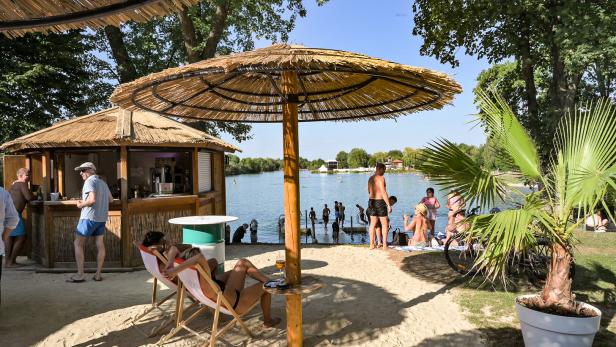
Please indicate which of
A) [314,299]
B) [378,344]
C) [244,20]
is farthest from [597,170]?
[244,20]

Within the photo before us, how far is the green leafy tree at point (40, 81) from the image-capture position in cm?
1370

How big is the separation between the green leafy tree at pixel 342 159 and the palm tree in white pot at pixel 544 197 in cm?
14241

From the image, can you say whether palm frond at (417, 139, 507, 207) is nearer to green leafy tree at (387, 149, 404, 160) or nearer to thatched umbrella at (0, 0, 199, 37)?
thatched umbrella at (0, 0, 199, 37)

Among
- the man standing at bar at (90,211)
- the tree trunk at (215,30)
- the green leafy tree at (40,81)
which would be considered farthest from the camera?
the green leafy tree at (40,81)

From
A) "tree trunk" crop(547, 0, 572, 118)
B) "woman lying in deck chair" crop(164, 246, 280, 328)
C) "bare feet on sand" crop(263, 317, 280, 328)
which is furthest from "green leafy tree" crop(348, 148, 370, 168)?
"woman lying in deck chair" crop(164, 246, 280, 328)

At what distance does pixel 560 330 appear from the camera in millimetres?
3145

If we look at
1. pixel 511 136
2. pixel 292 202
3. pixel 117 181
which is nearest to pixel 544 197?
pixel 511 136

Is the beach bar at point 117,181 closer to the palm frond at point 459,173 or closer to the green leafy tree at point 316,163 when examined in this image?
the palm frond at point 459,173

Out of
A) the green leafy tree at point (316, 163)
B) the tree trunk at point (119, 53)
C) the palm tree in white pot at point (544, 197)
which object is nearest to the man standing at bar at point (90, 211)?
the palm tree in white pot at point (544, 197)

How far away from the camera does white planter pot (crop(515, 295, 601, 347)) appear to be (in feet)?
10.2

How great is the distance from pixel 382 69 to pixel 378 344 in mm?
2540

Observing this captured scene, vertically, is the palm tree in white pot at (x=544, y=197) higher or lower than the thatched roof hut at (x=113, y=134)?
lower

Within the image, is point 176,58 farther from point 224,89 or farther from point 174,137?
point 224,89

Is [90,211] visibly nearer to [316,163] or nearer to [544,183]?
[544,183]
